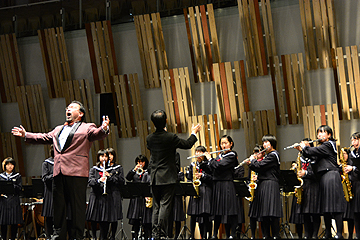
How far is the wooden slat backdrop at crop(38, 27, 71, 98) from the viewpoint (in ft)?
31.0

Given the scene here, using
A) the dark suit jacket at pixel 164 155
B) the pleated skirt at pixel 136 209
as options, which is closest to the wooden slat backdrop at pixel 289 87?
the pleated skirt at pixel 136 209

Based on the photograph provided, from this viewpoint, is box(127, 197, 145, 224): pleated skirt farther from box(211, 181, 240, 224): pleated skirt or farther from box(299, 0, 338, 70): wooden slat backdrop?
box(299, 0, 338, 70): wooden slat backdrop

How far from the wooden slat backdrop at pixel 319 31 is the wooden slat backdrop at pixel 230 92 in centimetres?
125

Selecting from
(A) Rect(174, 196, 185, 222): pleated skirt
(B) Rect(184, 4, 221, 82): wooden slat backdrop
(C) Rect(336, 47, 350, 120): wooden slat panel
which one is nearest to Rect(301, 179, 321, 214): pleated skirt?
(A) Rect(174, 196, 185, 222): pleated skirt

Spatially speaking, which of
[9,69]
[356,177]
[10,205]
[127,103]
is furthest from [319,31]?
[9,69]

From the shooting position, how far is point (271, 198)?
551 centimetres

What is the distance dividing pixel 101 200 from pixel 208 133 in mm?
2821

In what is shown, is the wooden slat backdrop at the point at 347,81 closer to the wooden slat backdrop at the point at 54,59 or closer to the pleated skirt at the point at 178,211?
the pleated skirt at the point at 178,211

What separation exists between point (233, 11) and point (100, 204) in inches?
181

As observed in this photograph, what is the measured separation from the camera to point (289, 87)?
7973 millimetres

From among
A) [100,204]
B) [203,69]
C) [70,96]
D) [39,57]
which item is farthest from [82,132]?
[39,57]

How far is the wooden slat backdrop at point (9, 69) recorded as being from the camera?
972 centimetres

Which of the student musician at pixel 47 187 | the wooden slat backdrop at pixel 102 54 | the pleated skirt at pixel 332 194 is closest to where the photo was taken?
the pleated skirt at pixel 332 194

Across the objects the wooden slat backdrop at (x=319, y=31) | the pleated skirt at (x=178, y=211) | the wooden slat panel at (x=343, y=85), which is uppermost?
the wooden slat backdrop at (x=319, y=31)
